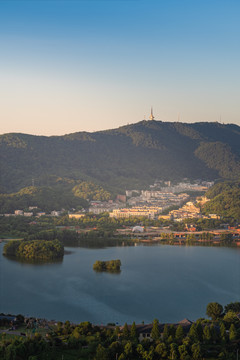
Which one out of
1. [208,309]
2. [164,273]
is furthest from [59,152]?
[208,309]

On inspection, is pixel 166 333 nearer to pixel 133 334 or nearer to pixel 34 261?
pixel 133 334

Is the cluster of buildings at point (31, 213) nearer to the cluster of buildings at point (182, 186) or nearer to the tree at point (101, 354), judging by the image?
the cluster of buildings at point (182, 186)

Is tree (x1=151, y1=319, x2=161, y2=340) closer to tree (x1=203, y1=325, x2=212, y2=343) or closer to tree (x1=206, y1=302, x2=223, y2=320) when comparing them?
tree (x1=203, y1=325, x2=212, y2=343)

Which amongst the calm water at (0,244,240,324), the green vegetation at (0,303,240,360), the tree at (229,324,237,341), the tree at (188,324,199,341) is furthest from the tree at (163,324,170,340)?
the calm water at (0,244,240,324)

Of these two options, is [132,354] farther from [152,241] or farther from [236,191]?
[236,191]

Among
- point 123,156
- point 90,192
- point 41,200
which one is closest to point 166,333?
point 41,200

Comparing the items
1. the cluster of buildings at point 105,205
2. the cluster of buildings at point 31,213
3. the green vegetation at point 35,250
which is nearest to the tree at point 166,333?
the green vegetation at point 35,250
